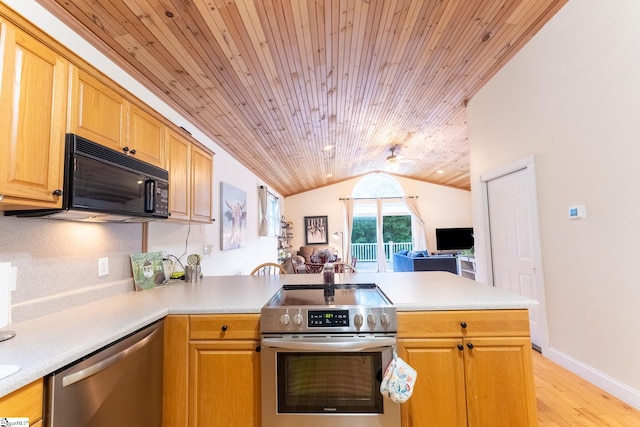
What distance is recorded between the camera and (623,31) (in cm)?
195

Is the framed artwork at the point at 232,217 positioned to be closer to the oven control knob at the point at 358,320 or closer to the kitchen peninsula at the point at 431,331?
the kitchen peninsula at the point at 431,331

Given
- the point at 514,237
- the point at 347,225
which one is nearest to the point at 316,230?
the point at 347,225

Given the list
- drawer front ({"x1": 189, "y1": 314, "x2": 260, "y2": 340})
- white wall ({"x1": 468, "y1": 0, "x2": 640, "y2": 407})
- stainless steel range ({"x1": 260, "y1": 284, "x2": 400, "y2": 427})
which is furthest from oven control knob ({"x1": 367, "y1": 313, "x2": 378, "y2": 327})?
white wall ({"x1": 468, "y1": 0, "x2": 640, "y2": 407})

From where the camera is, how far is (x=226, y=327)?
1.48 m

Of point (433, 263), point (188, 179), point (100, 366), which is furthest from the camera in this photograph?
point (433, 263)

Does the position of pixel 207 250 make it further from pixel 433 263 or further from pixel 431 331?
pixel 433 263

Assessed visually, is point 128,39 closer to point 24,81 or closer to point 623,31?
point 24,81

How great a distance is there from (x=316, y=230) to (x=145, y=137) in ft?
22.5

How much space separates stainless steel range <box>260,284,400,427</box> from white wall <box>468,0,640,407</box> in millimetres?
1917

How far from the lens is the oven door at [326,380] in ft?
4.50

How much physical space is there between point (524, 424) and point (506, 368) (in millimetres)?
272

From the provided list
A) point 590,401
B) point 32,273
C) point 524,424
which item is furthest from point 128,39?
point 590,401

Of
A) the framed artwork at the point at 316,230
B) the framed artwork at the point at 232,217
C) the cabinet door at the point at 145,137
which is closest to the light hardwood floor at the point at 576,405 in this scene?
the cabinet door at the point at 145,137

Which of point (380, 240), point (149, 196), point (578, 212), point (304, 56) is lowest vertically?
point (380, 240)
